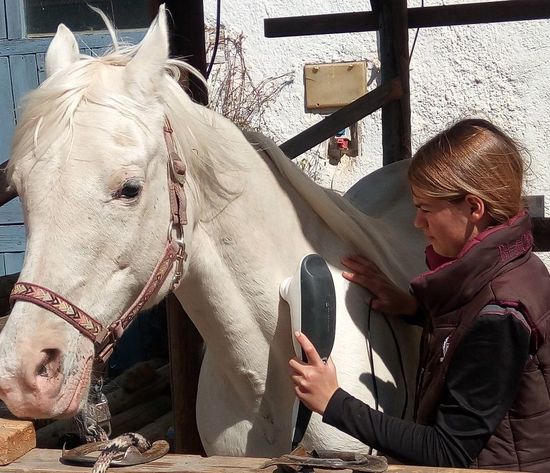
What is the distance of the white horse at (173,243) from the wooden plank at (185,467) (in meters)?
0.17

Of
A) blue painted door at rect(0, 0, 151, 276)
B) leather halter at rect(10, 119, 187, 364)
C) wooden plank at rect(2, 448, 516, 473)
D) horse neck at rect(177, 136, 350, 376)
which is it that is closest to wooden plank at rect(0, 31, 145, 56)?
blue painted door at rect(0, 0, 151, 276)

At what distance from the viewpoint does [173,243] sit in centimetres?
181

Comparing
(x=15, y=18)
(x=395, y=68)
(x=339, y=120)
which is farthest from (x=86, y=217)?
(x=15, y=18)

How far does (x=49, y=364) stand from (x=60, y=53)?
0.72 metres

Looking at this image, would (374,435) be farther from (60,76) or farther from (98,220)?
(60,76)

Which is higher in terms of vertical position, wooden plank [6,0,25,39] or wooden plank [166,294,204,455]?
wooden plank [6,0,25,39]

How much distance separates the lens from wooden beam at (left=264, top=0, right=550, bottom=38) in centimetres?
356

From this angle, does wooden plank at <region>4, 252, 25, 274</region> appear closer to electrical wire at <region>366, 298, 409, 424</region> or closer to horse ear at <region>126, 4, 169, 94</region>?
electrical wire at <region>366, 298, 409, 424</region>

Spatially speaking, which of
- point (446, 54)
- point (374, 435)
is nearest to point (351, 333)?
point (374, 435)

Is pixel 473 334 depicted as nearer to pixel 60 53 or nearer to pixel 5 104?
pixel 60 53

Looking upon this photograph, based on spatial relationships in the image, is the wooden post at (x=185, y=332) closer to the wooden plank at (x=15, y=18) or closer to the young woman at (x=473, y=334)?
the young woman at (x=473, y=334)

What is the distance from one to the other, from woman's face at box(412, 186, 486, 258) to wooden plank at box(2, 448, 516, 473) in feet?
1.80

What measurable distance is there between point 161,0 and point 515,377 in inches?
66.9

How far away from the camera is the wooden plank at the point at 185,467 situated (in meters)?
1.34
